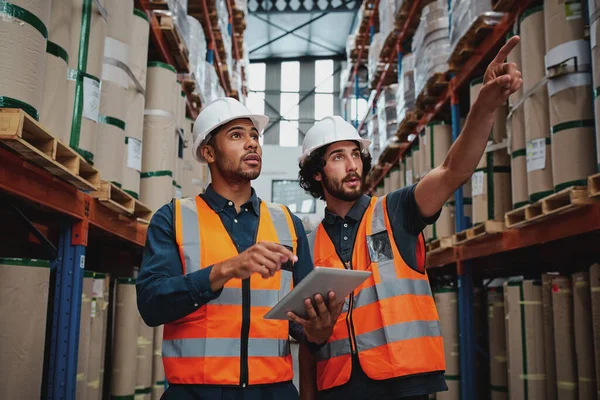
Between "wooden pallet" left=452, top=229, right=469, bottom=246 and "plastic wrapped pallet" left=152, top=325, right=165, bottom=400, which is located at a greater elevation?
"wooden pallet" left=452, top=229, right=469, bottom=246

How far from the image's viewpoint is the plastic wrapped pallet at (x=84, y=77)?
10.5ft

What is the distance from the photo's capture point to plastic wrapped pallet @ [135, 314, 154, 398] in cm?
469

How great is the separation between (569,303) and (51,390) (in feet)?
10.9

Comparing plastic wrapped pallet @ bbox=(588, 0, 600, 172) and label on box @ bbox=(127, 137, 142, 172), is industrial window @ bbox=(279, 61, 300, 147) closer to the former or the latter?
label on box @ bbox=(127, 137, 142, 172)

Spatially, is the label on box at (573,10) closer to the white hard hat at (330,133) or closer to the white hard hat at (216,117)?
the white hard hat at (330,133)

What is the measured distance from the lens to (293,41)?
810 inches

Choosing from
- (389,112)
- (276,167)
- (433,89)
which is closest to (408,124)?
(433,89)

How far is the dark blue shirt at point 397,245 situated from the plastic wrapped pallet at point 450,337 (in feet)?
9.89

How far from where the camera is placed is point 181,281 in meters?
1.88

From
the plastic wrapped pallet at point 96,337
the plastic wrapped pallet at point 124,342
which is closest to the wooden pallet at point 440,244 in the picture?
the plastic wrapped pallet at point 124,342

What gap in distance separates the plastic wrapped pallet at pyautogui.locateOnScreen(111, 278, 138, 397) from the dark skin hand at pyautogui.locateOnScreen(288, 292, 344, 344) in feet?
8.80

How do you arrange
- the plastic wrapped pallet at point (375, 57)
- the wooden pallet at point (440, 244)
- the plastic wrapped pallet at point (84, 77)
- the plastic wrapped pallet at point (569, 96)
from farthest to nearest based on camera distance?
1. the plastic wrapped pallet at point (375, 57)
2. the wooden pallet at point (440, 244)
3. the plastic wrapped pallet at point (569, 96)
4. the plastic wrapped pallet at point (84, 77)

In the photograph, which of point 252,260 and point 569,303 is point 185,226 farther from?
point 569,303

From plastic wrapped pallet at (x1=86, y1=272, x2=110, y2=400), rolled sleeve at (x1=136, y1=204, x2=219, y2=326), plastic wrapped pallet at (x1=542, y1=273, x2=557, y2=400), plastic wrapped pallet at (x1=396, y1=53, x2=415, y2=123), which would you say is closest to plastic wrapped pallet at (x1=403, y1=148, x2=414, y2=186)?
plastic wrapped pallet at (x1=396, y1=53, x2=415, y2=123)
